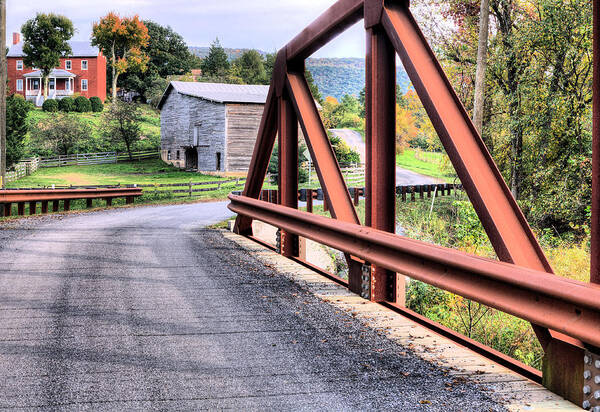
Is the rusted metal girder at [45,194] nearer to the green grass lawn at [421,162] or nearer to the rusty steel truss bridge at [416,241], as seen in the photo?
the rusty steel truss bridge at [416,241]

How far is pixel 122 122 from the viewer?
59188 millimetres

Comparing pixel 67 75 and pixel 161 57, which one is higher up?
pixel 161 57

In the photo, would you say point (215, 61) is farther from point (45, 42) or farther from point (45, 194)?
point (45, 194)

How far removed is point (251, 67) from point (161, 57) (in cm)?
1647

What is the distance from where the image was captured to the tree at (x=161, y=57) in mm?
104750

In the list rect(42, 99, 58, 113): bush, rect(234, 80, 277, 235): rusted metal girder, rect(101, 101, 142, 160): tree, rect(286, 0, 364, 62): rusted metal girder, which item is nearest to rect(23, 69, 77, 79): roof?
rect(42, 99, 58, 113): bush

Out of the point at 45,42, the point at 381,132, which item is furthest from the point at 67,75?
the point at 381,132

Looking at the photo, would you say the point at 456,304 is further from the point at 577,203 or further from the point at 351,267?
the point at 577,203

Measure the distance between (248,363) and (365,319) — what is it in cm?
149

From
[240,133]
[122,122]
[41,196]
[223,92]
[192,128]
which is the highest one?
[223,92]

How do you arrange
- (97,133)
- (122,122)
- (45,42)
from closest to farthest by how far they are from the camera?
(122,122) → (97,133) → (45,42)

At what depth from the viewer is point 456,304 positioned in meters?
10.9

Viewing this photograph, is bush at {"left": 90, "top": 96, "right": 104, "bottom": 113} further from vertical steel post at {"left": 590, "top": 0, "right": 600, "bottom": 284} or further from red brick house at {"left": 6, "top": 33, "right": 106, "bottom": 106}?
vertical steel post at {"left": 590, "top": 0, "right": 600, "bottom": 284}

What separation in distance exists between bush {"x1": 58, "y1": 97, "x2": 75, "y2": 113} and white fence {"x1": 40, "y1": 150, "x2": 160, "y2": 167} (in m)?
19.3
